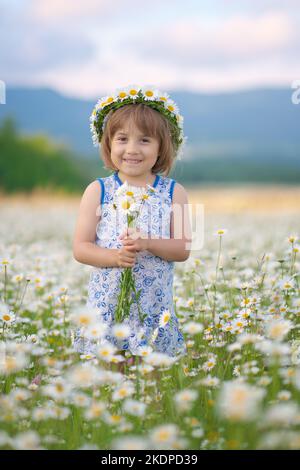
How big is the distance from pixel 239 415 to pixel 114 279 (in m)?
2.00

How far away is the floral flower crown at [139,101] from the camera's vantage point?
3.93m

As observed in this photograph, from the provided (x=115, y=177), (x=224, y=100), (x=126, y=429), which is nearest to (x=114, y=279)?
(x=115, y=177)

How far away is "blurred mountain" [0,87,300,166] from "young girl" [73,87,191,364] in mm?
71285

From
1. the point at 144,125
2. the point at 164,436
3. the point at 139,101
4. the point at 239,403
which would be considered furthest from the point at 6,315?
the point at 239,403

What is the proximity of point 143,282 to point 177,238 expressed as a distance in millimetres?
345

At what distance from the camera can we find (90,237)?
387 cm

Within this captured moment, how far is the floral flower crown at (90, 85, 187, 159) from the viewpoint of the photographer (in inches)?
155

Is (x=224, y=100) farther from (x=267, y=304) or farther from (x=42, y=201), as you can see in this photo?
(x=267, y=304)

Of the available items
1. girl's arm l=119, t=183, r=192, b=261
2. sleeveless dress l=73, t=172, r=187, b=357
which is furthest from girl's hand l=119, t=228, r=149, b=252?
sleeveless dress l=73, t=172, r=187, b=357

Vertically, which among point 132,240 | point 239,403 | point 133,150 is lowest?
point 239,403

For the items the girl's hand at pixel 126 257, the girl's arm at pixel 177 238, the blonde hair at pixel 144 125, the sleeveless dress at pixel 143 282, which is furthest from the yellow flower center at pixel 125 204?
the blonde hair at pixel 144 125

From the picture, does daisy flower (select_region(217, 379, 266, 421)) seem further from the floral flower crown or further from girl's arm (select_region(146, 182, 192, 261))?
the floral flower crown

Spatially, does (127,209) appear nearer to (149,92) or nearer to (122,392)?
(122,392)
